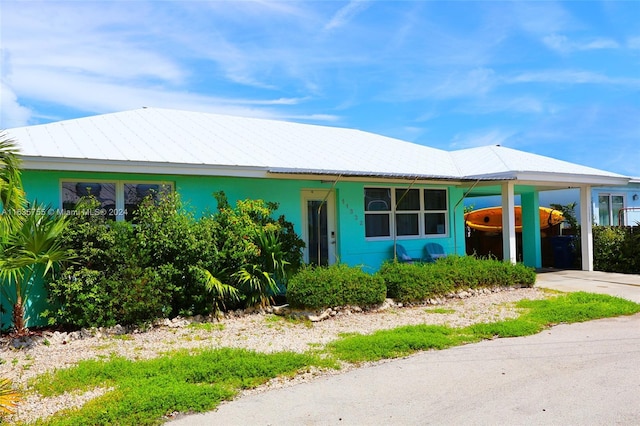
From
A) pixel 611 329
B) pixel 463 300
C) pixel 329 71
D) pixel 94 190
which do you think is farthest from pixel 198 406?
pixel 329 71

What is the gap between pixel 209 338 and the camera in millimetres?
8305

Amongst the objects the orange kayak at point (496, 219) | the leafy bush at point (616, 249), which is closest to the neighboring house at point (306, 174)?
the leafy bush at point (616, 249)

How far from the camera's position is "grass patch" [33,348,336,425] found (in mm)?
5004

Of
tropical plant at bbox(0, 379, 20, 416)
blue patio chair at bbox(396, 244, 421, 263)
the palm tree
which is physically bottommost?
tropical plant at bbox(0, 379, 20, 416)

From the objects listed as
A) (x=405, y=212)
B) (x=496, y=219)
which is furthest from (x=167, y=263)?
(x=496, y=219)

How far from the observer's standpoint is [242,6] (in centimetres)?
1152

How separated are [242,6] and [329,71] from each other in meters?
3.56

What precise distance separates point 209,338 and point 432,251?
27.0ft

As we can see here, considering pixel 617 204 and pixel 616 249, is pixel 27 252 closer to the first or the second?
pixel 616 249

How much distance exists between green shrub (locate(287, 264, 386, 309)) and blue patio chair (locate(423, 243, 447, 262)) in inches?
171

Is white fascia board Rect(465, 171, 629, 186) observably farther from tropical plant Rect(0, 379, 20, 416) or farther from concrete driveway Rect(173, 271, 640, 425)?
tropical plant Rect(0, 379, 20, 416)

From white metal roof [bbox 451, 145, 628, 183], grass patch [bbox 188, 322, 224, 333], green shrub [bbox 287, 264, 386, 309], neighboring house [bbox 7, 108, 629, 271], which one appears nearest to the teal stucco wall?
neighboring house [bbox 7, 108, 629, 271]

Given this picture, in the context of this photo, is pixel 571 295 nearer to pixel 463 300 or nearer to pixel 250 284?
pixel 463 300

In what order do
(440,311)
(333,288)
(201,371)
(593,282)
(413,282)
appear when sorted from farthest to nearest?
(593,282), (413,282), (440,311), (333,288), (201,371)
